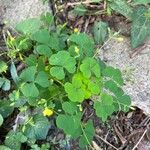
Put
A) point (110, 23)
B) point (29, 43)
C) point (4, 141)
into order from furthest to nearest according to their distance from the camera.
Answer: point (110, 23) < point (29, 43) < point (4, 141)

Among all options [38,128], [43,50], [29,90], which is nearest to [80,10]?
[43,50]

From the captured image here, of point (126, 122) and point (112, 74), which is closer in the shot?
point (112, 74)

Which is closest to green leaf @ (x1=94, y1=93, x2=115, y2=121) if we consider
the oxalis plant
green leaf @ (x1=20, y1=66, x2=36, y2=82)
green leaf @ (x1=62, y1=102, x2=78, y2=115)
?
the oxalis plant

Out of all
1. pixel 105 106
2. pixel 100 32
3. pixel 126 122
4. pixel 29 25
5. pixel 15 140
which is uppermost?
pixel 29 25

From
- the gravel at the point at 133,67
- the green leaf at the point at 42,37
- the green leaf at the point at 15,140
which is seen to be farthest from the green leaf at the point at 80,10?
the green leaf at the point at 15,140

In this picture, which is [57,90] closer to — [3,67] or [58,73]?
[58,73]

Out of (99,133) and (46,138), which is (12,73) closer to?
(46,138)

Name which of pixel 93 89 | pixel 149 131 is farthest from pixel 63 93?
pixel 149 131
